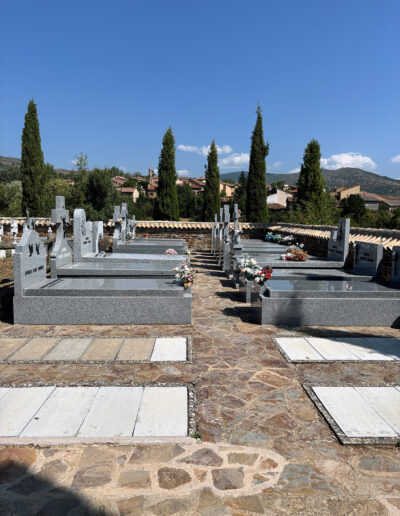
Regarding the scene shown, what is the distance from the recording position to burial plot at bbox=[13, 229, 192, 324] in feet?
20.9

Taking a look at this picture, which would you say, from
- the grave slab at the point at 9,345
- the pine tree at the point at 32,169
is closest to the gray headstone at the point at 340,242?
the grave slab at the point at 9,345

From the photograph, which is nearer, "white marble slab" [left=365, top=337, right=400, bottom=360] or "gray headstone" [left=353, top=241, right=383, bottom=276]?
"white marble slab" [left=365, top=337, right=400, bottom=360]

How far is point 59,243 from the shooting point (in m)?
8.59

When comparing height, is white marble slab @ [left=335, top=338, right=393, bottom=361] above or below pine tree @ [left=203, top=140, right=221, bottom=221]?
below

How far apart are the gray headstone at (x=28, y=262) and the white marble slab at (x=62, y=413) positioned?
2.98 metres

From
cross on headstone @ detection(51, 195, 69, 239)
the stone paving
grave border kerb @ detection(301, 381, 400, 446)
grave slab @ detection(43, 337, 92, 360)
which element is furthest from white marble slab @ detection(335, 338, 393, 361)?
cross on headstone @ detection(51, 195, 69, 239)

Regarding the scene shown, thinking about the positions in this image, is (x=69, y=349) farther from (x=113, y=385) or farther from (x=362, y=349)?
(x=362, y=349)

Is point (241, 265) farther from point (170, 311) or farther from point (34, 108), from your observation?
point (34, 108)

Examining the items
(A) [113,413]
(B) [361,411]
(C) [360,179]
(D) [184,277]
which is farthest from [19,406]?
(C) [360,179]

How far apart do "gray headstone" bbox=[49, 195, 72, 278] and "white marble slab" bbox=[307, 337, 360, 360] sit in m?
5.41

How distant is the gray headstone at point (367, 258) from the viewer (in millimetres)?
8367

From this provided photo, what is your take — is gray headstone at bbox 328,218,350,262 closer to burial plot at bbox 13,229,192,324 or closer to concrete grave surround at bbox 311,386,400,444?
burial plot at bbox 13,229,192,324

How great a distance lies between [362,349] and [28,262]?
556cm

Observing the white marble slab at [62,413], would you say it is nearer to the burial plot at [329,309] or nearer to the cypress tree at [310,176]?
the burial plot at [329,309]
